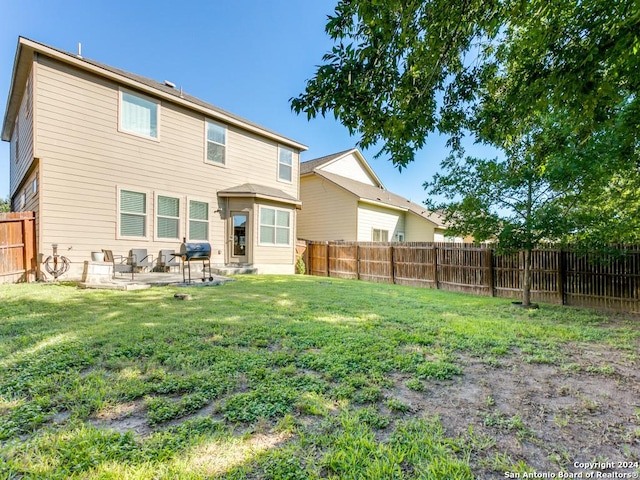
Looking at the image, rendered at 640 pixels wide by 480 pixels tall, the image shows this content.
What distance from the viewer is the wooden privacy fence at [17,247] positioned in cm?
755

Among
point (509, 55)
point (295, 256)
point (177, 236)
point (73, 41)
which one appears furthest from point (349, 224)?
point (73, 41)

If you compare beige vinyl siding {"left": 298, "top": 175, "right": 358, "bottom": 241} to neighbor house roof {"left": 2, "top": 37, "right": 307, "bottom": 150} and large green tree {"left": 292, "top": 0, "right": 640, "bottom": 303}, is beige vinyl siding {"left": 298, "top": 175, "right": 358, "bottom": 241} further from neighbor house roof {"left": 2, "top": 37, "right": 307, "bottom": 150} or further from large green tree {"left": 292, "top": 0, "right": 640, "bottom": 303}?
large green tree {"left": 292, "top": 0, "right": 640, "bottom": 303}

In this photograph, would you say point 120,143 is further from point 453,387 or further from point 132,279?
point 453,387

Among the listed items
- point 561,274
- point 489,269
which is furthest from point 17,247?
point 561,274

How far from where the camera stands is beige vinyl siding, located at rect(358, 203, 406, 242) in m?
15.7

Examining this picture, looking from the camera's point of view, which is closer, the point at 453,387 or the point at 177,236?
the point at 453,387

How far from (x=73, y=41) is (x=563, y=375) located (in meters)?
13.6

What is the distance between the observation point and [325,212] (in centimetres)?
Result: 1667

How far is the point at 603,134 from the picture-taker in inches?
238

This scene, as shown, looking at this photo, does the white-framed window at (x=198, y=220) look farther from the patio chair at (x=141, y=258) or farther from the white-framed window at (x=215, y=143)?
the white-framed window at (x=215, y=143)

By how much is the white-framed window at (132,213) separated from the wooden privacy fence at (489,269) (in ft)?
24.7

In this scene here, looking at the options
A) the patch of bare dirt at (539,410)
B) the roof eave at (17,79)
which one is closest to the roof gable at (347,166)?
the roof eave at (17,79)

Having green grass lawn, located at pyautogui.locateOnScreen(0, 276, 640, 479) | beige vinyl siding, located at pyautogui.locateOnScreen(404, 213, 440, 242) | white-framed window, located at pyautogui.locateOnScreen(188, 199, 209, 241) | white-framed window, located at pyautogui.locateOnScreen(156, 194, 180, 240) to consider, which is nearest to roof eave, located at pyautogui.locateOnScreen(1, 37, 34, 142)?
white-framed window, located at pyautogui.locateOnScreen(156, 194, 180, 240)

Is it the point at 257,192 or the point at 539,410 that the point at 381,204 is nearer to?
the point at 257,192
